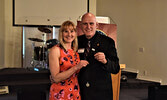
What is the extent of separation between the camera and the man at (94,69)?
4.55ft

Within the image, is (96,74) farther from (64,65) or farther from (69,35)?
(69,35)

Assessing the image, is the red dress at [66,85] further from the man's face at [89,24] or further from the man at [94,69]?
the man's face at [89,24]

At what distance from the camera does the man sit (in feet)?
4.55

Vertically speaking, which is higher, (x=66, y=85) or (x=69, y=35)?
(x=69, y=35)

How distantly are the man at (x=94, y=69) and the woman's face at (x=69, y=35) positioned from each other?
119mm

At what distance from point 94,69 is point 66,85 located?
26cm

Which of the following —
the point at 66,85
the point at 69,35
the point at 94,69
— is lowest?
the point at 66,85

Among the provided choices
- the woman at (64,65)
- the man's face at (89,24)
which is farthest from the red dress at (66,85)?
the man's face at (89,24)

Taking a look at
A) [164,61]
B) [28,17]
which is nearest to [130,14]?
[164,61]

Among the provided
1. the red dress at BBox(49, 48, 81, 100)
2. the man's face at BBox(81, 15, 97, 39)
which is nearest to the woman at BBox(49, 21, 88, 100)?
the red dress at BBox(49, 48, 81, 100)

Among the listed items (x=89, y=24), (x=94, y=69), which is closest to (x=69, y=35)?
(x=89, y=24)

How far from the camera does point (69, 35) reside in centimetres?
133

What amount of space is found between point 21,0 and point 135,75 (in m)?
4.54

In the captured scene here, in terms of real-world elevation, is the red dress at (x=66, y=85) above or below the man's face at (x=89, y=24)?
below
